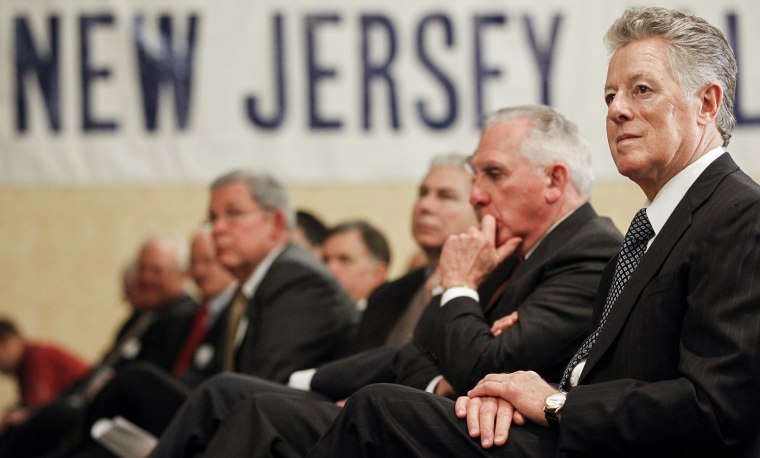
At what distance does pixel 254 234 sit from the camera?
478cm

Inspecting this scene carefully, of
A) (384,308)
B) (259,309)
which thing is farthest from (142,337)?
(384,308)

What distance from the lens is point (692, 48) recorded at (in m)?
2.45

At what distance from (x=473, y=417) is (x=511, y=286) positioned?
81 cm

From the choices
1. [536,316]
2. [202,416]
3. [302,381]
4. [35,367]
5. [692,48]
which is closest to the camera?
[692,48]

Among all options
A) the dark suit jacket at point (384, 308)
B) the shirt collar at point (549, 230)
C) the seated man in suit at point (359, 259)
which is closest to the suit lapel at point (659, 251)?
the shirt collar at point (549, 230)

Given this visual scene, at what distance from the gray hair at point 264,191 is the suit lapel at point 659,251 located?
8.55ft

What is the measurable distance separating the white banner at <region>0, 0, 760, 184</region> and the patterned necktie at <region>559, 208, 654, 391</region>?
12.2 feet

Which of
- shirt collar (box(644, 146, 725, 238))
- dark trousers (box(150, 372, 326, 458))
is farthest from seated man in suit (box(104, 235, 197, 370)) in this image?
shirt collar (box(644, 146, 725, 238))

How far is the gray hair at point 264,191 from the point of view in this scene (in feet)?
15.9

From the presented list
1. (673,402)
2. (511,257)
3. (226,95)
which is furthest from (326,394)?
(226,95)

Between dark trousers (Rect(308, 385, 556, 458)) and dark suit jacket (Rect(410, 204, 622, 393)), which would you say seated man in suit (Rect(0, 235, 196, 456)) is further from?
dark trousers (Rect(308, 385, 556, 458))

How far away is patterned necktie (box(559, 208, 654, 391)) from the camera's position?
8.14 ft

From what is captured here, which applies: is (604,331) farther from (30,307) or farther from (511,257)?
(30,307)

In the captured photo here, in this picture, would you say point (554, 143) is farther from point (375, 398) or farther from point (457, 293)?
point (375, 398)
